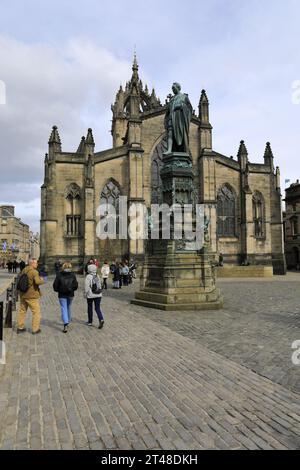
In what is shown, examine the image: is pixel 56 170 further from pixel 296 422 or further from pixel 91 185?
pixel 296 422

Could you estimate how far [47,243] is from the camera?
97.3 feet

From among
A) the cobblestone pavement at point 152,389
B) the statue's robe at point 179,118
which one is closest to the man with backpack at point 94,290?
the cobblestone pavement at point 152,389

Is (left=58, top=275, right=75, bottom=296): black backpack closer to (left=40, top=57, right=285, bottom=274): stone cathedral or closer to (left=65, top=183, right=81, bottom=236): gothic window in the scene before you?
(left=40, top=57, right=285, bottom=274): stone cathedral

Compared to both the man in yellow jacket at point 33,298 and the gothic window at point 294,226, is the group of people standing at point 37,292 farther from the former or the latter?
the gothic window at point 294,226

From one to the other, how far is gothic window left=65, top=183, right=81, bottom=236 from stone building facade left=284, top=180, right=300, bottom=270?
113ft

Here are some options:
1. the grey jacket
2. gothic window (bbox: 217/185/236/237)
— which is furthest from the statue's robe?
gothic window (bbox: 217/185/236/237)

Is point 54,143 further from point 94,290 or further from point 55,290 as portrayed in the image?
point 55,290

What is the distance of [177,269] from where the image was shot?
11.5 meters

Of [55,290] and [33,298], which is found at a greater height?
[55,290]

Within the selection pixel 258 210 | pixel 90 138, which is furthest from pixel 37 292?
pixel 258 210

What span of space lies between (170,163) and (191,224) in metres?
2.41

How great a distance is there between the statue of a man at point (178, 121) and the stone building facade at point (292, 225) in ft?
142

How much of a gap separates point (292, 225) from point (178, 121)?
45.3m

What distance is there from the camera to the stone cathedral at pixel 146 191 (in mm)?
30156
